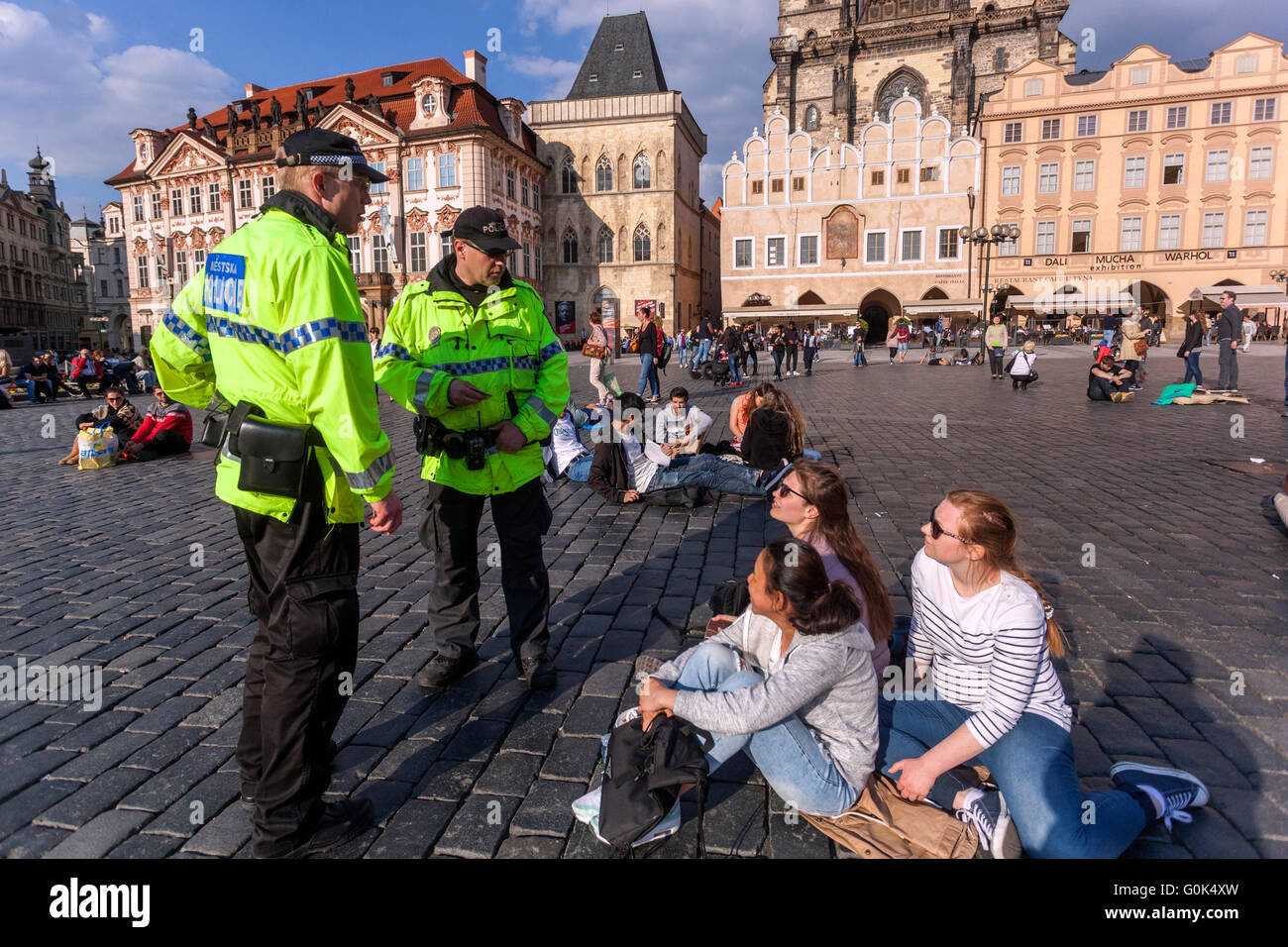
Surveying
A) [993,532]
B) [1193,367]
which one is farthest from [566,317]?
[993,532]

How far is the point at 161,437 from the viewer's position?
1044 centimetres

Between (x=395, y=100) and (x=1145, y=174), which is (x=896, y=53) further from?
(x=395, y=100)

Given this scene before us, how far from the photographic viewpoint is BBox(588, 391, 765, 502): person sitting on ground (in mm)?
7309

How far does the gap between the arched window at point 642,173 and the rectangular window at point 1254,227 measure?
35569 millimetres

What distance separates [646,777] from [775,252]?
167 ft

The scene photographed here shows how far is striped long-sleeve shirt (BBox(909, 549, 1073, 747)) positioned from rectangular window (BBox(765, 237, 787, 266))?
49.8 metres

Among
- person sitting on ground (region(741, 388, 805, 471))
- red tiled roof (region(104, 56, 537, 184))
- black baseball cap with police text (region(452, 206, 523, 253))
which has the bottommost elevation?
person sitting on ground (region(741, 388, 805, 471))

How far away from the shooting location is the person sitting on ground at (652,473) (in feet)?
24.0

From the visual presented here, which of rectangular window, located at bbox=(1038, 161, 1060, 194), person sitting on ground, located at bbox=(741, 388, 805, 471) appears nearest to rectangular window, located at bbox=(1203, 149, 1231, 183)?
rectangular window, located at bbox=(1038, 161, 1060, 194)

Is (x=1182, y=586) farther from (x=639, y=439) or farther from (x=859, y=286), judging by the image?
(x=859, y=286)

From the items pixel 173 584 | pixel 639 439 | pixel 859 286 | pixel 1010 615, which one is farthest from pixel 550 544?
pixel 859 286

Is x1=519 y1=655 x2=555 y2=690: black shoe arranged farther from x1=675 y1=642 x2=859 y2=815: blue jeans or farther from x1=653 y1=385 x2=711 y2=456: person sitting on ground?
x1=653 y1=385 x2=711 y2=456: person sitting on ground

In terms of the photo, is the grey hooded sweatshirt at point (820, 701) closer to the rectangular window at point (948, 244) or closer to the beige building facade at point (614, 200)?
the beige building facade at point (614, 200)
